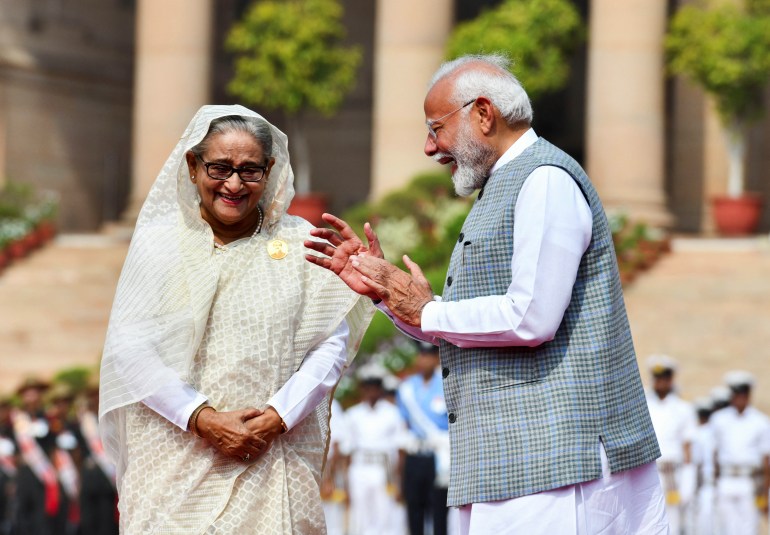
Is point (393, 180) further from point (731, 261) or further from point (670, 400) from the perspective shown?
point (670, 400)

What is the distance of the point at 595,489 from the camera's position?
4.58 m

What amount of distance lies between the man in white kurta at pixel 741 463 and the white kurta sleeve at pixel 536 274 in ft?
29.0

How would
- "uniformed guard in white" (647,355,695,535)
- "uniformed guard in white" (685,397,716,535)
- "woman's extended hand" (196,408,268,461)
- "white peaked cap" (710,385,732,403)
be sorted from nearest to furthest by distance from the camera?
"woman's extended hand" (196,408,268,461) < "uniformed guard in white" (647,355,695,535) < "uniformed guard in white" (685,397,716,535) < "white peaked cap" (710,385,732,403)

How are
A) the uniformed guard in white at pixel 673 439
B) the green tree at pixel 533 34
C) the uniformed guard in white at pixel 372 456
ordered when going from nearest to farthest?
the uniformed guard in white at pixel 673 439, the uniformed guard in white at pixel 372 456, the green tree at pixel 533 34

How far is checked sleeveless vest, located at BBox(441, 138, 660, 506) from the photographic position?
457 centimetres

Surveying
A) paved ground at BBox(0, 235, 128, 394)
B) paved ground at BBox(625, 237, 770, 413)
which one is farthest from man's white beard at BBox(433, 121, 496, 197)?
paved ground at BBox(0, 235, 128, 394)

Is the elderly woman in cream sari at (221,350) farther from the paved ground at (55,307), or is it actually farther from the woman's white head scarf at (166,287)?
the paved ground at (55,307)

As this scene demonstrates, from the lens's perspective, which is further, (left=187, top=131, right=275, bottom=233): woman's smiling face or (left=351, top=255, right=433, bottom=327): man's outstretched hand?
(left=187, top=131, right=275, bottom=233): woman's smiling face

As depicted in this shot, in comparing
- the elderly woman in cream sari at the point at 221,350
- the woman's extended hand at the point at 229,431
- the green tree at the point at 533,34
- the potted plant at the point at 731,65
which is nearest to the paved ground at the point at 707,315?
the potted plant at the point at 731,65

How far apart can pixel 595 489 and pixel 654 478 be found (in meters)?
0.34

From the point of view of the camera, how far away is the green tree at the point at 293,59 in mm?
24953

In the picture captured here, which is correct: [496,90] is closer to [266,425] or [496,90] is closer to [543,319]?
[543,319]

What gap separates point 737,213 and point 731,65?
2.37m

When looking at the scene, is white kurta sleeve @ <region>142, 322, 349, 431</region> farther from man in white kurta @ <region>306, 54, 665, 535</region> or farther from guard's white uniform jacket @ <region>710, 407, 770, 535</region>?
guard's white uniform jacket @ <region>710, 407, 770, 535</region>
